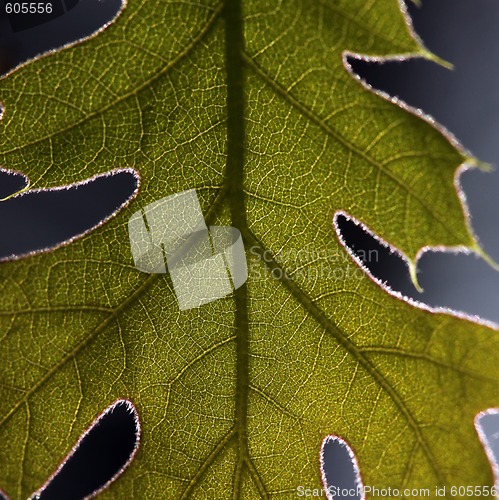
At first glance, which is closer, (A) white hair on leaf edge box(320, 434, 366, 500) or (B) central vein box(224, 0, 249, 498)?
(B) central vein box(224, 0, 249, 498)

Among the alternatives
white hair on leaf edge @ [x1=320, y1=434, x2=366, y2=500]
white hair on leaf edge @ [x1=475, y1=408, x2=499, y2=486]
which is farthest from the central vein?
white hair on leaf edge @ [x1=475, y1=408, x2=499, y2=486]

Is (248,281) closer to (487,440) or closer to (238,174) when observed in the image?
(238,174)

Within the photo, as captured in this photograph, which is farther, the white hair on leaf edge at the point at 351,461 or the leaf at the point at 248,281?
the white hair on leaf edge at the point at 351,461

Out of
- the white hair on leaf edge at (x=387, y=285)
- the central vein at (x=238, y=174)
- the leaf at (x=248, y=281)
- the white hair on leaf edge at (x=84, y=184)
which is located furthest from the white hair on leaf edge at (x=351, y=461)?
the white hair on leaf edge at (x=84, y=184)

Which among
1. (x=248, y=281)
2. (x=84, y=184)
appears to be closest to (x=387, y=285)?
(x=248, y=281)

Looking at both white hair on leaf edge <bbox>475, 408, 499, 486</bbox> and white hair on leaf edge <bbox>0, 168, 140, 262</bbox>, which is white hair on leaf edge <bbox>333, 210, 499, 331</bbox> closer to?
white hair on leaf edge <bbox>475, 408, 499, 486</bbox>

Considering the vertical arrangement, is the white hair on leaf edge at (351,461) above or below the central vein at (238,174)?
below

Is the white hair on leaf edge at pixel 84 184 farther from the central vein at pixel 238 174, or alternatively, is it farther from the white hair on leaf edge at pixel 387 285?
the white hair on leaf edge at pixel 387 285
